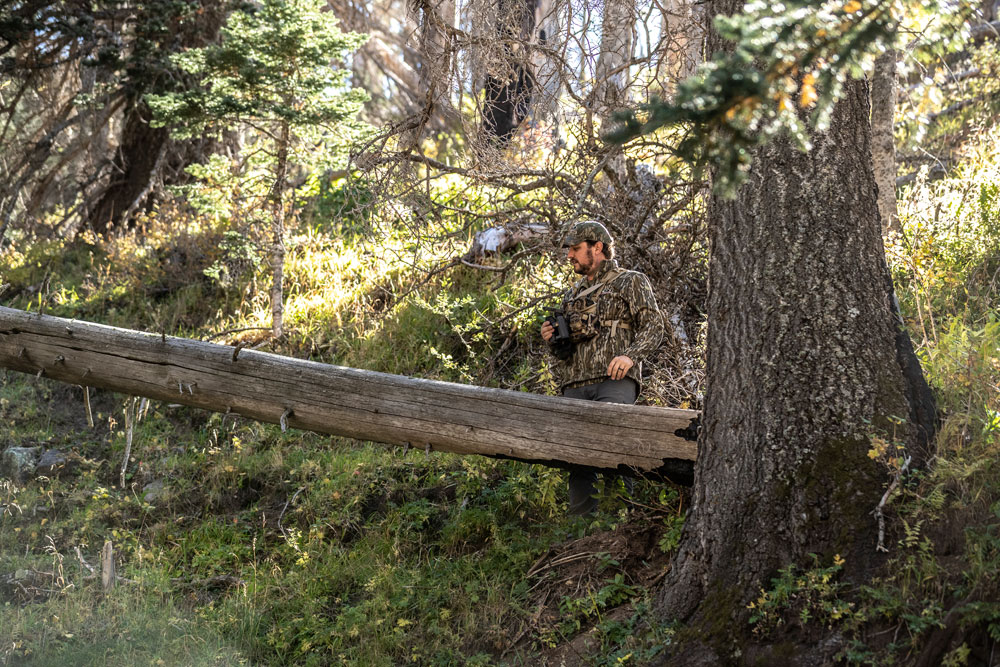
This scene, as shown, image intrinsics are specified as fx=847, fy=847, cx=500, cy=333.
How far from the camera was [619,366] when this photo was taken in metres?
5.79

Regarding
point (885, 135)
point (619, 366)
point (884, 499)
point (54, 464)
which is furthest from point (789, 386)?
point (54, 464)

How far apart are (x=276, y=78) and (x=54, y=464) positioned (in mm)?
4584

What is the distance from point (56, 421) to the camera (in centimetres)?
944

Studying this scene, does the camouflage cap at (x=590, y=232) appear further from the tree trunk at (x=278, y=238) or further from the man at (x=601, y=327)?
the tree trunk at (x=278, y=238)

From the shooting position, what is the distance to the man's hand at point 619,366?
578 cm

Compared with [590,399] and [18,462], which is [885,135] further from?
[18,462]

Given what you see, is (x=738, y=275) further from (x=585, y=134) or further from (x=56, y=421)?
(x=56, y=421)

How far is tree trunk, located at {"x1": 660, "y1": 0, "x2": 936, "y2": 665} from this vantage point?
13.8ft

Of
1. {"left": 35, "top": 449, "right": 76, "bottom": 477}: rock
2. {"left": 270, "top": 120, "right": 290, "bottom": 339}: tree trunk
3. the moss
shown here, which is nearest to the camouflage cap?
the moss

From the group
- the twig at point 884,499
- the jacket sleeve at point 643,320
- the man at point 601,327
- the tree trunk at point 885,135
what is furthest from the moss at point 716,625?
the tree trunk at point 885,135

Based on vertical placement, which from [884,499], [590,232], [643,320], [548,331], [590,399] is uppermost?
[590,232]

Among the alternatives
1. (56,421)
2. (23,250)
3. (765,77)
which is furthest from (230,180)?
(765,77)

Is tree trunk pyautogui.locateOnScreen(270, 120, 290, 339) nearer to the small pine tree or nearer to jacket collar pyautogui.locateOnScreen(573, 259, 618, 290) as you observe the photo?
the small pine tree

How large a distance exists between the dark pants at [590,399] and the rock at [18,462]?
18.6ft
